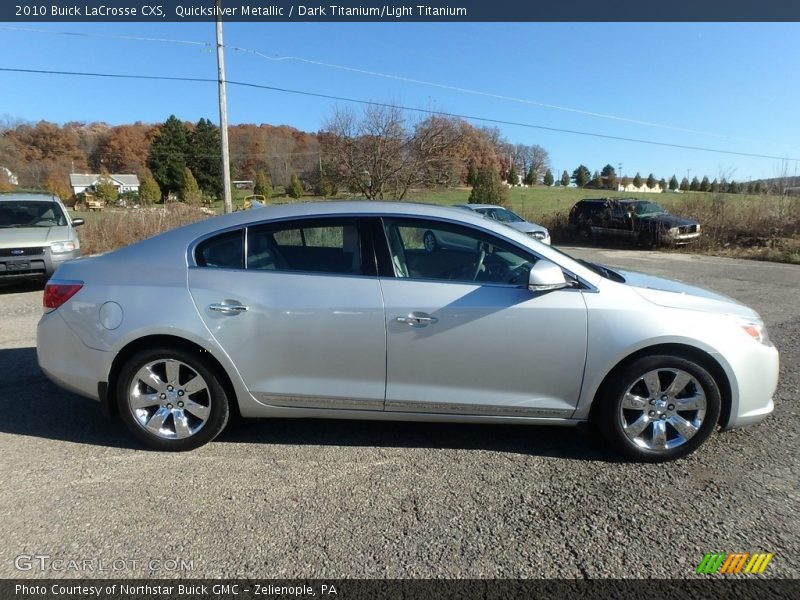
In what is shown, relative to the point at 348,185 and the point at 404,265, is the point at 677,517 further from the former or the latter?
the point at 348,185

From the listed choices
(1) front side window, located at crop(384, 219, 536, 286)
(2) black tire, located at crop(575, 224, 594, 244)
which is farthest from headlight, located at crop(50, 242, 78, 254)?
(2) black tire, located at crop(575, 224, 594, 244)

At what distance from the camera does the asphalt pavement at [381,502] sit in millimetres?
2328

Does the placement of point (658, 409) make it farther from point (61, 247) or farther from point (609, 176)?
point (609, 176)

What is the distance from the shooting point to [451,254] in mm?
3328

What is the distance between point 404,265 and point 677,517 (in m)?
2.05

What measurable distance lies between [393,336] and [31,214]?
9916mm

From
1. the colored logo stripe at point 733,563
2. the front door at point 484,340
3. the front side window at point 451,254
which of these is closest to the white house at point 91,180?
the front side window at point 451,254

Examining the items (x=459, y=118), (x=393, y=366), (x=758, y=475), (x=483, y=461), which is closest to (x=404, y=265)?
(x=393, y=366)

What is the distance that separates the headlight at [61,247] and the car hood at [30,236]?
0.08 metres

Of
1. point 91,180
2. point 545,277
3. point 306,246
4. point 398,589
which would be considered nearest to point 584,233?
point 545,277

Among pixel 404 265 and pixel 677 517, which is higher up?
pixel 404 265

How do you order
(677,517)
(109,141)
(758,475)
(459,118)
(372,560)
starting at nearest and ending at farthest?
(372,560), (677,517), (758,475), (459,118), (109,141)

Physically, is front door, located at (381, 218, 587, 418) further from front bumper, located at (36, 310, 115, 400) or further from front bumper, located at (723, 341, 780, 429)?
front bumper, located at (36, 310, 115, 400)

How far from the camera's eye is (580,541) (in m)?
2.47
